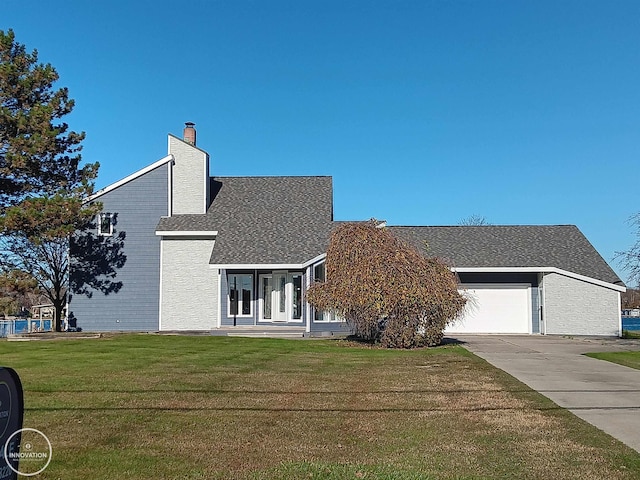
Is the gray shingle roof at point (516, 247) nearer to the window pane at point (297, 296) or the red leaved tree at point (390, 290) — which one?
the window pane at point (297, 296)

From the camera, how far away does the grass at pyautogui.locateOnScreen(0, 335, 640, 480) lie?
238 inches

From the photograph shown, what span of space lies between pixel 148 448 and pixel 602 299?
80.5 ft

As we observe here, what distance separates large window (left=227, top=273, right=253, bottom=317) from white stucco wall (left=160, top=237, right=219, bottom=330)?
0.97 meters

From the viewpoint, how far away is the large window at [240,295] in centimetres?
2634

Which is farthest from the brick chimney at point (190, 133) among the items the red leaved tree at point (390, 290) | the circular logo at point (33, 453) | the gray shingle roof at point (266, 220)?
the circular logo at point (33, 453)

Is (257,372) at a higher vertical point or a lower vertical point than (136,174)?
lower

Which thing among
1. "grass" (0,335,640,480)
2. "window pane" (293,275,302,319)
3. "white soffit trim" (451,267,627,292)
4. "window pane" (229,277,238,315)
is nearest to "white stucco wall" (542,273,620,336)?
"white soffit trim" (451,267,627,292)

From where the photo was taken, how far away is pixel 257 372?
1271 cm

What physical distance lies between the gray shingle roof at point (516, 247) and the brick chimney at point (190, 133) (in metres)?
11.3

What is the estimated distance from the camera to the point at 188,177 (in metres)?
28.8

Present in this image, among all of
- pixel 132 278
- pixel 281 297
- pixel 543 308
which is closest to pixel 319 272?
pixel 281 297

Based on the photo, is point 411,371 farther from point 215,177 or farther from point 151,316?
point 215,177

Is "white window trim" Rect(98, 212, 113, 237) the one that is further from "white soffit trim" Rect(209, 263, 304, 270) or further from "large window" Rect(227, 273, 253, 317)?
"large window" Rect(227, 273, 253, 317)

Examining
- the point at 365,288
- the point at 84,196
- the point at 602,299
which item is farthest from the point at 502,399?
the point at 84,196
